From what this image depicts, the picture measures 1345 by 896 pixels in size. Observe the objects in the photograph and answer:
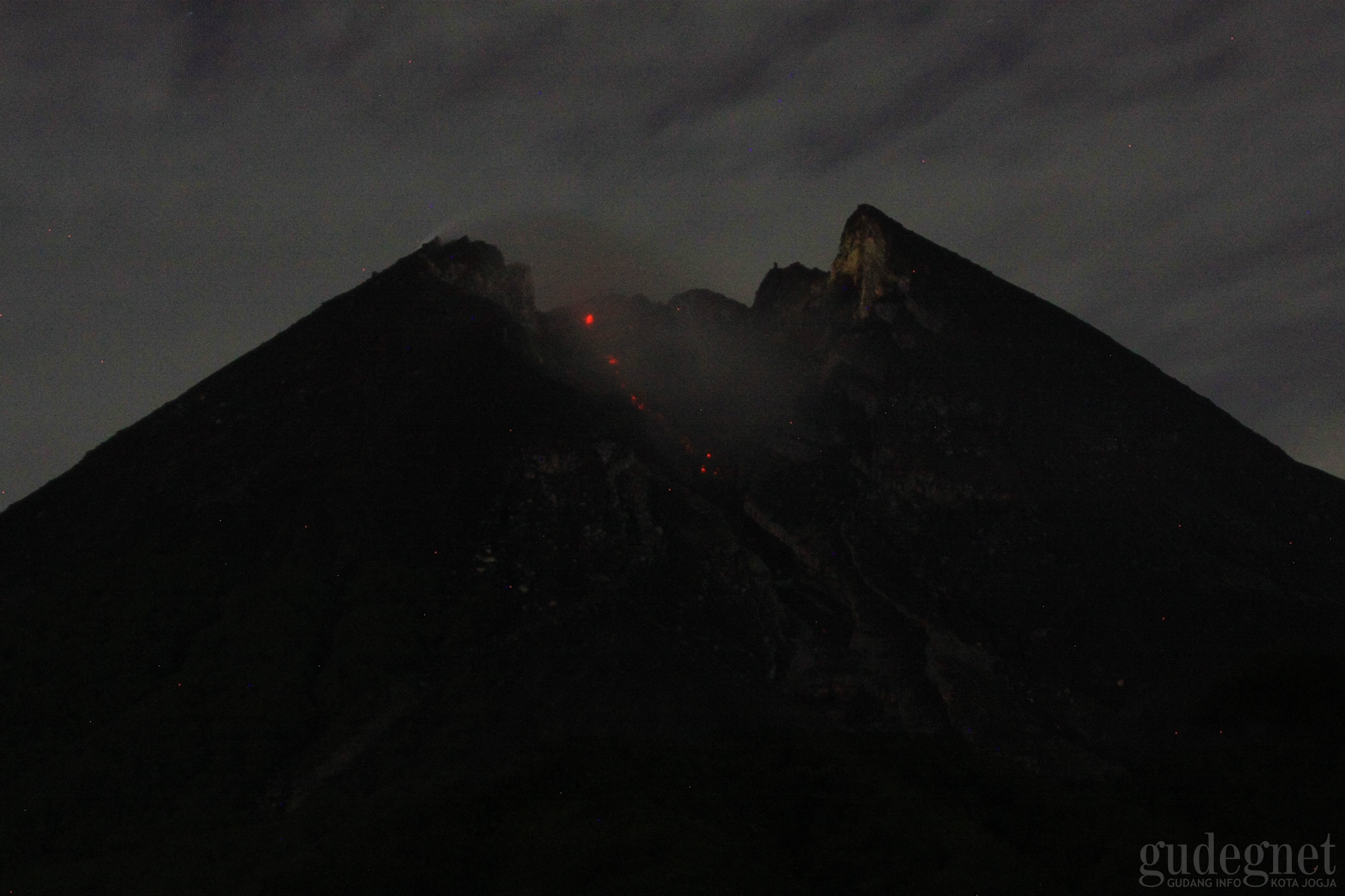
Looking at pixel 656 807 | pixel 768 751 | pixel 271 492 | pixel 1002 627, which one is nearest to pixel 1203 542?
pixel 1002 627

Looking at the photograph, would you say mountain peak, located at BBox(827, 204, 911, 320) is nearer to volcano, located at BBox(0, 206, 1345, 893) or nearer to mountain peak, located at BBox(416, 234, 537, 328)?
volcano, located at BBox(0, 206, 1345, 893)

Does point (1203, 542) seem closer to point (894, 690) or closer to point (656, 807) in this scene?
point (894, 690)

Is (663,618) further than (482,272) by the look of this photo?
No

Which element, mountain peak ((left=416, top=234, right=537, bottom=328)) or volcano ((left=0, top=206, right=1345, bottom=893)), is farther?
mountain peak ((left=416, top=234, right=537, bottom=328))

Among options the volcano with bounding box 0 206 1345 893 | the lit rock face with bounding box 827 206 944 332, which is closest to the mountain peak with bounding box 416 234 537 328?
the volcano with bounding box 0 206 1345 893

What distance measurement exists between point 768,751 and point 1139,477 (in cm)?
4140

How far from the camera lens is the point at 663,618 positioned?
60469 millimetres

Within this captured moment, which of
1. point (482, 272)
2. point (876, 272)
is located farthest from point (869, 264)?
point (482, 272)

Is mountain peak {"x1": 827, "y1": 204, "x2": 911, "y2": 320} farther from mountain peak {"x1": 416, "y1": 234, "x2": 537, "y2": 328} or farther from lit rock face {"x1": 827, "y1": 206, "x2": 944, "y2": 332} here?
mountain peak {"x1": 416, "y1": 234, "x2": 537, "y2": 328}

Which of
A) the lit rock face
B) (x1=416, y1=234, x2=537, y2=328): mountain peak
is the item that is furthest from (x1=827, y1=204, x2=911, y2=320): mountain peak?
(x1=416, y1=234, x2=537, y2=328): mountain peak

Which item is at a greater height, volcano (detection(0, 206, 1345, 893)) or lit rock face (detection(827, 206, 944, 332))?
lit rock face (detection(827, 206, 944, 332))

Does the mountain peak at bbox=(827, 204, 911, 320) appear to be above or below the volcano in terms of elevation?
above

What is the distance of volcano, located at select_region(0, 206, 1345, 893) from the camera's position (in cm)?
4400

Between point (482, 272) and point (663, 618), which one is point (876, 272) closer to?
point (482, 272)
